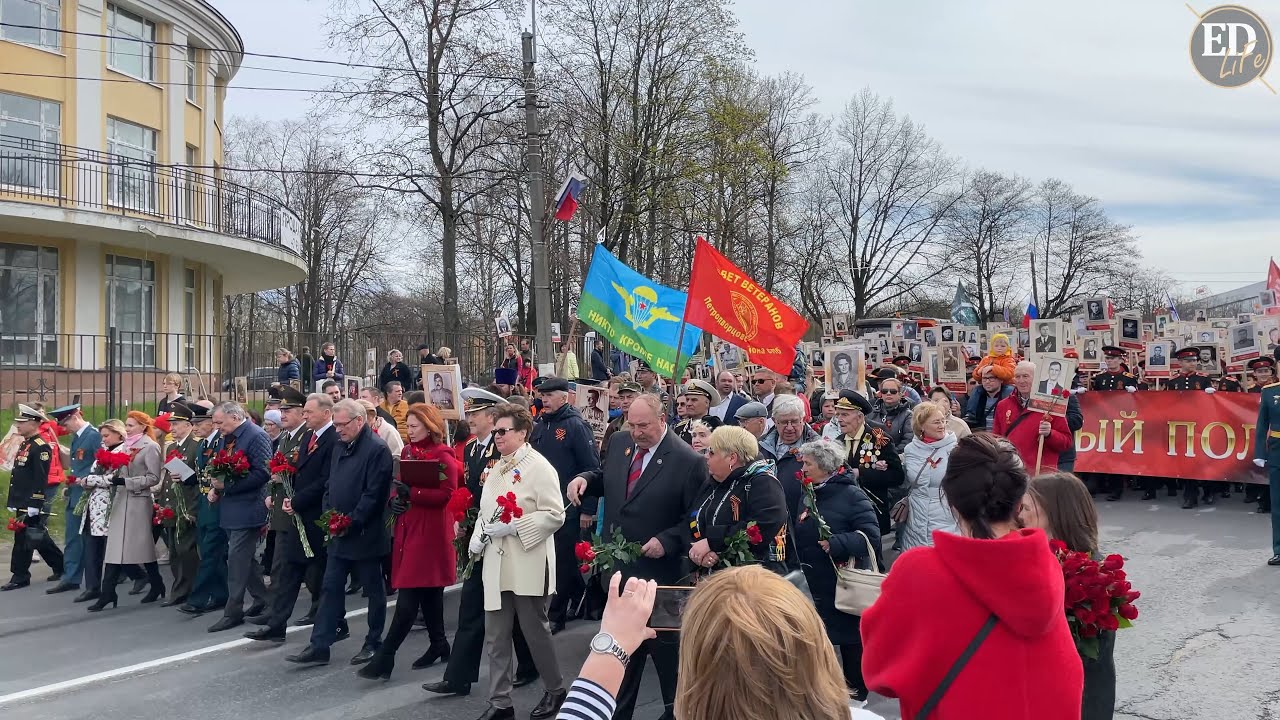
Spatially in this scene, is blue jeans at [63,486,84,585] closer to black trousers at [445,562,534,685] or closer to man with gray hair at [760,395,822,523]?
black trousers at [445,562,534,685]

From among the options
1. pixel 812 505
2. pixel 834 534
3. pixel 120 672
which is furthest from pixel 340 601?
pixel 834 534

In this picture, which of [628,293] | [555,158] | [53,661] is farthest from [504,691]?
[555,158]

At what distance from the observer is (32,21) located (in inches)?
970

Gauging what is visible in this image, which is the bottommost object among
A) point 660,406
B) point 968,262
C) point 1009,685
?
point 1009,685

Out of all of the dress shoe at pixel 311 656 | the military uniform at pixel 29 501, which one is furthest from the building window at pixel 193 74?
the dress shoe at pixel 311 656

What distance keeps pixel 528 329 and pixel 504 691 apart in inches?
1342

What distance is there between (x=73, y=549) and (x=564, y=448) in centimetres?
613

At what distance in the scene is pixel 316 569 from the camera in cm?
866

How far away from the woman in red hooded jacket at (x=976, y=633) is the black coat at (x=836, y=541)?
3.46 meters

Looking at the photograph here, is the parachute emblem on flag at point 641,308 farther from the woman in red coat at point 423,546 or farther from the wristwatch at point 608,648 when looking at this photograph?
the wristwatch at point 608,648

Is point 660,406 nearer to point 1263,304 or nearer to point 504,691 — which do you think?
point 504,691

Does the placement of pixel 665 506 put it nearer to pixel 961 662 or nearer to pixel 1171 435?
pixel 961 662

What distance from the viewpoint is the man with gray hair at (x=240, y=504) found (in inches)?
361

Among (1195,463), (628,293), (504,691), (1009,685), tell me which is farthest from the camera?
(1195,463)
